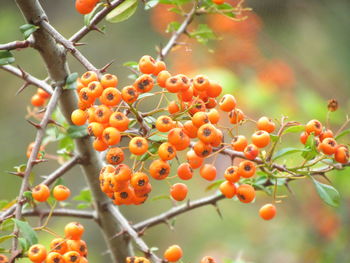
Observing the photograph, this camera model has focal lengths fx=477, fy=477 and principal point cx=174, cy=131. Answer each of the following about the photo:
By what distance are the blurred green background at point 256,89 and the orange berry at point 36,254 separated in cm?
193

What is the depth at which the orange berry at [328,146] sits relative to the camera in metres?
1.51

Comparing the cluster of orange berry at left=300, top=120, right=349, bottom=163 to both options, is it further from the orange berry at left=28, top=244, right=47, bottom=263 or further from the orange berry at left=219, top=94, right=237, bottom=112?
the orange berry at left=28, top=244, right=47, bottom=263

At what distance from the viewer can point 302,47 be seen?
519 cm

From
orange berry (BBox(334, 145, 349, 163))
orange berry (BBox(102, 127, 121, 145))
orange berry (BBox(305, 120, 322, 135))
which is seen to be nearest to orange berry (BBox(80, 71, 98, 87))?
orange berry (BBox(102, 127, 121, 145))

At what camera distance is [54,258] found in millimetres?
1323

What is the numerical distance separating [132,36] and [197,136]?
4493 millimetres

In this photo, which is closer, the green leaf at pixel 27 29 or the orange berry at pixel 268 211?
the green leaf at pixel 27 29

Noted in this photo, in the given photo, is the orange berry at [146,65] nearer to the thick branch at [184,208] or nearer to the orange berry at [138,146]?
the orange berry at [138,146]

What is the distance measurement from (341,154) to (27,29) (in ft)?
3.58

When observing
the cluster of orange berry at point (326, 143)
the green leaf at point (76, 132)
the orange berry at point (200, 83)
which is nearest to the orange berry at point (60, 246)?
the green leaf at point (76, 132)

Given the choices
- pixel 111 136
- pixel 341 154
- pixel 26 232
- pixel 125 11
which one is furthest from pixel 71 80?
pixel 341 154

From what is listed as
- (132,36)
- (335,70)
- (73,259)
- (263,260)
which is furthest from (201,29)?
(132,36)

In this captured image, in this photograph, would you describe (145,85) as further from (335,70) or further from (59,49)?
(335,70)

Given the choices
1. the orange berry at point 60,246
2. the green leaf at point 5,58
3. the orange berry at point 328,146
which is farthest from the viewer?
the green leaf at point 5,58
